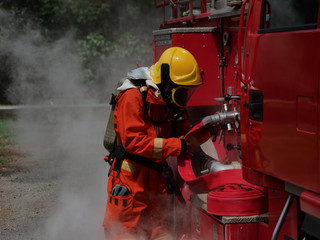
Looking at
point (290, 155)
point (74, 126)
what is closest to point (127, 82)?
point (290, 155)

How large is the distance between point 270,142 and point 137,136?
1014 millimetres

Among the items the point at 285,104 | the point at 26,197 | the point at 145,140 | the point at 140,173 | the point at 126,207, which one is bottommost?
the point at 26,197

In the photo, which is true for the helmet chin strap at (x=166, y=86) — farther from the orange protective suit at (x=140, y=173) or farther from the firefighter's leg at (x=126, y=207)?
the firefighter's leg at (x=126, y=207)

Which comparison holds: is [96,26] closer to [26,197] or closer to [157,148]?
[26,197]

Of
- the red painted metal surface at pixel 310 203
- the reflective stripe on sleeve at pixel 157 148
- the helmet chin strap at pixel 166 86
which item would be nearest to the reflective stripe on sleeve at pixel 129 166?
the reflective stripe on sleeve at pixel 157 148

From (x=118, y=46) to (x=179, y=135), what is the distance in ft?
45.0

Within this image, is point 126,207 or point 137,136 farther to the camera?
point 126,207

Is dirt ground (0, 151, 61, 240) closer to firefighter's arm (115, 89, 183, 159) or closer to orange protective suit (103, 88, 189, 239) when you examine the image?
orange protective suit (103, 88, 189, 239)

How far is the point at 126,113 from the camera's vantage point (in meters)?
3.24

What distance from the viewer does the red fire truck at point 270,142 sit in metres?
2.25

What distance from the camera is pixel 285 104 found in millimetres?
2400

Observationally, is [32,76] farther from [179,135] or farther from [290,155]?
[290,155]

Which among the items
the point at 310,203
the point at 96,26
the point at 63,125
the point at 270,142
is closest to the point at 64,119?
the point at 63,125

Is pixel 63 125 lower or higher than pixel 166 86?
lower
